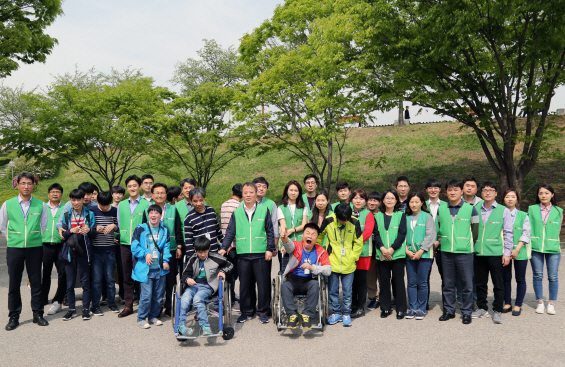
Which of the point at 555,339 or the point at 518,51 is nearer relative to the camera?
the point at 555,339

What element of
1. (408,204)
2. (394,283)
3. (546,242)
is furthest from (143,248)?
(546,242)

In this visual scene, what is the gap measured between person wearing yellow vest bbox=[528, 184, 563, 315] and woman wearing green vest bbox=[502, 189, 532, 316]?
0.14 m

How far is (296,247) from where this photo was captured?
16.4 feet

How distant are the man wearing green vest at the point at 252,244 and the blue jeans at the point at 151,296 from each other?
0.89 m

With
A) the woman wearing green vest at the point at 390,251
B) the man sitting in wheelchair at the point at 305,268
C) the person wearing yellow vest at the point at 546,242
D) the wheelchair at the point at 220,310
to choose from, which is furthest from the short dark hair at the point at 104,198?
the person wearing yellow vest at the point at 546,242

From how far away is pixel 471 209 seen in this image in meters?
5.09

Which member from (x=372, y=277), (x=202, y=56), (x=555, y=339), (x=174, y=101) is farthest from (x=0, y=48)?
(x=202, y=56)

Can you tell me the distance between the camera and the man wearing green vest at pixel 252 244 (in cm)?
517

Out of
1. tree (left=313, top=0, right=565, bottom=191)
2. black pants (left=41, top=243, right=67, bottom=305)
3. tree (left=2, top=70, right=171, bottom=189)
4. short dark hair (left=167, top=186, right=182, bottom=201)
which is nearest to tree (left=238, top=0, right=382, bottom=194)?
tree (left=313, top=0, right=565, bottom=191)

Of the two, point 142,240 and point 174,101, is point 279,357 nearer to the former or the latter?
point 142,240

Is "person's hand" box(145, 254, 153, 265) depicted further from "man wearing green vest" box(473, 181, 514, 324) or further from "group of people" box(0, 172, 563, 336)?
"man wearing green vest" box(473, 181, 514, 324)

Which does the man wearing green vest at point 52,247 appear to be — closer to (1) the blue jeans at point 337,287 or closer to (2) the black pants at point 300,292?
(2) the black pants at point 300,292

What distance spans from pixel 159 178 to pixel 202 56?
17.6 meters

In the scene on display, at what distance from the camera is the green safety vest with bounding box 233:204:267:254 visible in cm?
516
